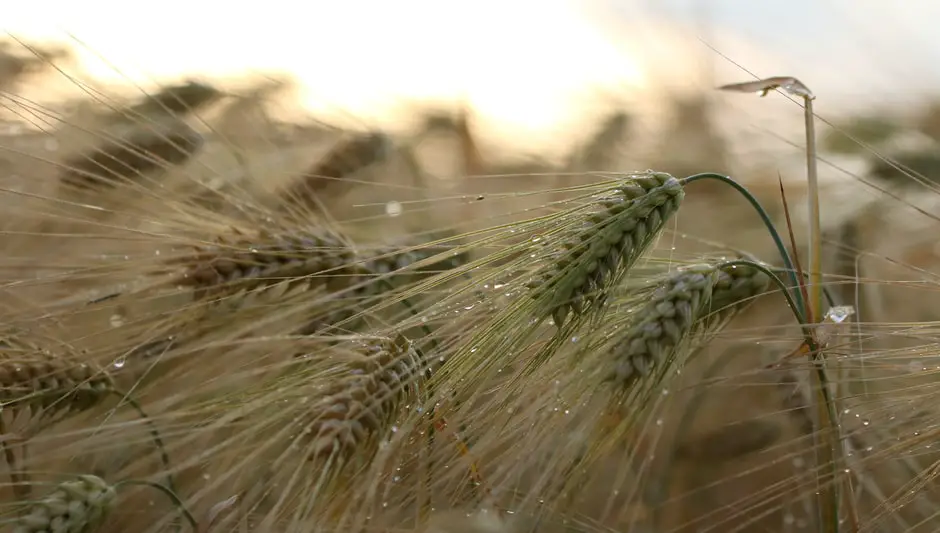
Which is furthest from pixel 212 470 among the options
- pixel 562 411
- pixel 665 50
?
pixel 665 50

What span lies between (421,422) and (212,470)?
16 centimetres

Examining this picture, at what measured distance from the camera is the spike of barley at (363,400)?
514 mm

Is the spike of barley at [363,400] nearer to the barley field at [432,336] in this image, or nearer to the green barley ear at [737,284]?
the barley field at [432,336]

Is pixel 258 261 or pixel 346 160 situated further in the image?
pixel 346 160

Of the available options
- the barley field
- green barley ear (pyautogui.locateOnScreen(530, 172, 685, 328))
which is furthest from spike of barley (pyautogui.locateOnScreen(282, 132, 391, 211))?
green barley ear (pyautogui.locateOnScreen(530, 172, 685, 328))

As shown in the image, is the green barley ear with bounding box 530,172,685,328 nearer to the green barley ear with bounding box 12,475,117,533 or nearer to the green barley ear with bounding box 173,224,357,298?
the green barley ear with bounding box 173,224,357,298

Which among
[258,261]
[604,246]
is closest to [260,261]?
[258,261]

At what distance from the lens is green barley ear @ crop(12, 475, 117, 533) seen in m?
0.60

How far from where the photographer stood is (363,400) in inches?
20.8

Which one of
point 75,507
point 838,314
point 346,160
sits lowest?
point 75,507

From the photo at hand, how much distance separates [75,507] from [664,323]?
1.47 ft

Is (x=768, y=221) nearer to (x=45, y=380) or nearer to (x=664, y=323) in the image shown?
(x=664, y=323)

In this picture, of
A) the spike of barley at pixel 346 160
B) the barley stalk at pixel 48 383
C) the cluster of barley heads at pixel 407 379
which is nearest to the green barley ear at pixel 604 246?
the cluster of barley heads at pixel 407 379

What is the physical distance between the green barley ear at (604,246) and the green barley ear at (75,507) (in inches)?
14.0
